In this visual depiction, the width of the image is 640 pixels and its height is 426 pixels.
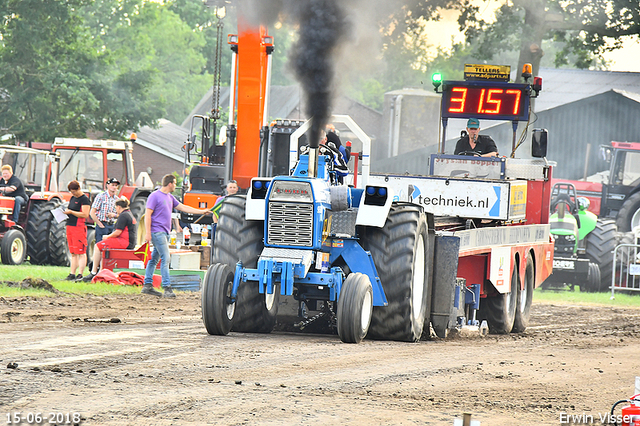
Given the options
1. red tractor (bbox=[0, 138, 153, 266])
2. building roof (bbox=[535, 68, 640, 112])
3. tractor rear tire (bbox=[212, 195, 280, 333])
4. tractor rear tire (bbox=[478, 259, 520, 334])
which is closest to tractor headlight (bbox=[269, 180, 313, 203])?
tractor rear tire (bbox=[212, 195, 280, 333])

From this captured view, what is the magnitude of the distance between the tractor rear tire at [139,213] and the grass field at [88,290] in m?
1.51

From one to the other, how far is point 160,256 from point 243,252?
5495mm

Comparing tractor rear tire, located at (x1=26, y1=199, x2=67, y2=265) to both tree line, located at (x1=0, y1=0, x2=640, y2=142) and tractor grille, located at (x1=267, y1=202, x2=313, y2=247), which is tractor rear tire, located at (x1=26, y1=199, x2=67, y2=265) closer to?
tree line, located at (x1=0, y1=0, x2=640, y2=142)

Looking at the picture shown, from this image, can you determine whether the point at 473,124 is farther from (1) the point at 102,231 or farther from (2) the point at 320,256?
(1) the point at 102,231

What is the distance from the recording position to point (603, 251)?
2219 centimetres

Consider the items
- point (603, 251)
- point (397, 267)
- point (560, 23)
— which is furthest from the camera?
point (560, 23)

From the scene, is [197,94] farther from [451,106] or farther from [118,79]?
[451,106]

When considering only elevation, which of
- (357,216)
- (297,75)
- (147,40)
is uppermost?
(147,40)

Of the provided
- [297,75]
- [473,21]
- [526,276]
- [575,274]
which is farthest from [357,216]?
[473,21]

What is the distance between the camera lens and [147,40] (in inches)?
2771

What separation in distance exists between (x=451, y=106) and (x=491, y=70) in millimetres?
808

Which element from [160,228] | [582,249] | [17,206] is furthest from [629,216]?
[17,206]
